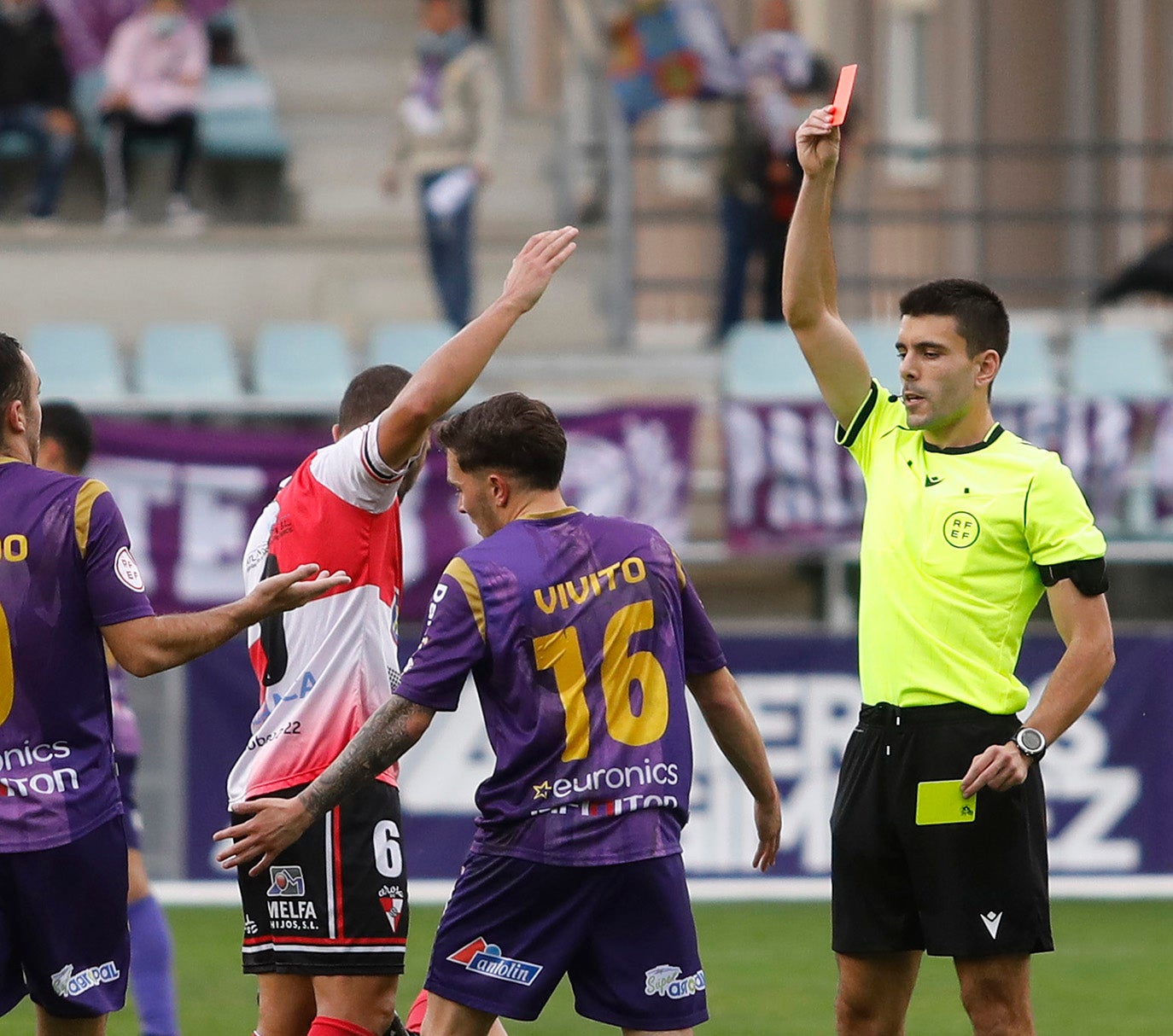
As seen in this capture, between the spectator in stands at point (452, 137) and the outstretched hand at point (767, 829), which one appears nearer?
the outstretched hand at point (767, 829)

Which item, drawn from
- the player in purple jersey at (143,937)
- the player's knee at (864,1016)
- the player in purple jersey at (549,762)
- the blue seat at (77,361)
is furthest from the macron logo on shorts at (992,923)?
the blue seat at (77,361)

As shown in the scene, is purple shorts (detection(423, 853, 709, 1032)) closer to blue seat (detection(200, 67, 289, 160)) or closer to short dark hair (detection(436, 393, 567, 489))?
short dark hair (detection(436, 393, 567, 489))

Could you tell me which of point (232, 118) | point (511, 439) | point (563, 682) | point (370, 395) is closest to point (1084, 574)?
point (563, 682)

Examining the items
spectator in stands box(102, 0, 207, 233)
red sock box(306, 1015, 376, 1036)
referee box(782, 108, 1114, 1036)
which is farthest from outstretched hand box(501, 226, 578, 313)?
spectator in stands box(102, 0, 207, 233)

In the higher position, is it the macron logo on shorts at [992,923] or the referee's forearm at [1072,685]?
the referee's forearm at [1072,685]

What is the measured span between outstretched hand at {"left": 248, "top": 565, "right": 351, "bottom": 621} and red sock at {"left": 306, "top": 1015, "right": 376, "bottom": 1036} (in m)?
1.16

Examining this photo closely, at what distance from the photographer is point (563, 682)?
16.2 feet

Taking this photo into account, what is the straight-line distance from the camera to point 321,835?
5484 mm

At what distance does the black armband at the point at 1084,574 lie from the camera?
5.33 meters

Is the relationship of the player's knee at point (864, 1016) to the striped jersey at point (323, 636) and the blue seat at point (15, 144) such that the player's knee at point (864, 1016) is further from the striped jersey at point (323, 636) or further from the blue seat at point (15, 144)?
the blue seat at point (15, 144)

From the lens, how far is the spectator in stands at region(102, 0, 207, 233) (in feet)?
52.3

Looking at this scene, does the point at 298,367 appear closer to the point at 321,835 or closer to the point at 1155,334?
the point at 1155,334

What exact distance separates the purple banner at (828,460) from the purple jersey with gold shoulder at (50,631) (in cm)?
763

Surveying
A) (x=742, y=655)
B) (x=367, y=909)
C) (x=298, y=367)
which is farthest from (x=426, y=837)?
(x=367, y=909)
